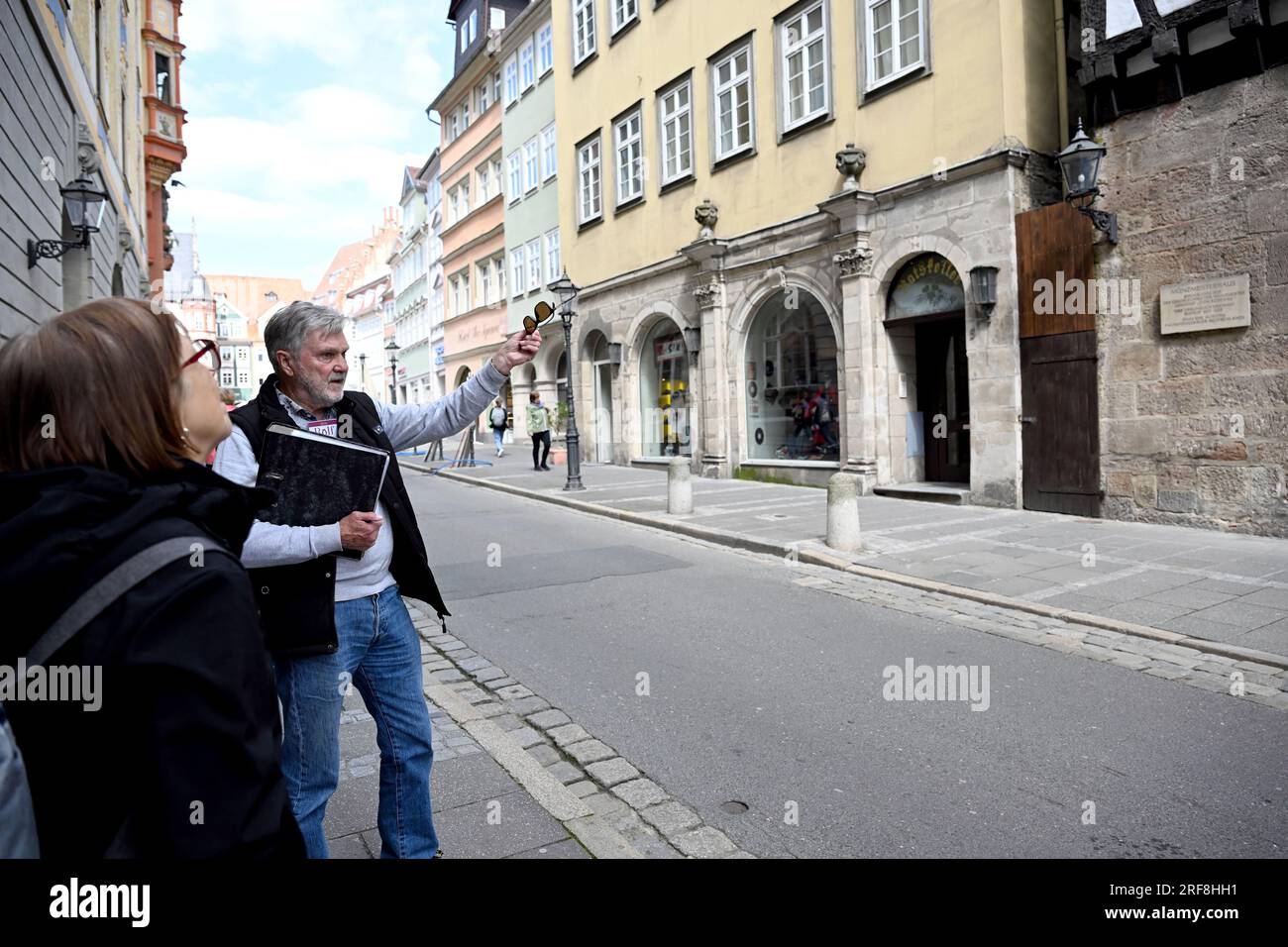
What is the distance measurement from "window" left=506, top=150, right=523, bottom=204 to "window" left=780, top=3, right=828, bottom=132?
16.1 meters

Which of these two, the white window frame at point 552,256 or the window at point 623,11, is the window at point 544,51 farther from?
the window at point 623,11

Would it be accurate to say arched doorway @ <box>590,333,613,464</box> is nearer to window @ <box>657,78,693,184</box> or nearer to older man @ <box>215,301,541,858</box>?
window @ <box>657,78,693,184</box>

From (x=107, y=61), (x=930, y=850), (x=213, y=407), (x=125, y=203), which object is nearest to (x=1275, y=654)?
(x=930, y=850)

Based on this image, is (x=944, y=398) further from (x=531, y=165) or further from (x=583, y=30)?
(x=531, y=165)

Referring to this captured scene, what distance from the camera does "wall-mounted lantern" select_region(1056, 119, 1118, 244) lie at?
1066 centimetres

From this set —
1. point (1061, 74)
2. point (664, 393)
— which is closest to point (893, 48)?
point (1061, 74)

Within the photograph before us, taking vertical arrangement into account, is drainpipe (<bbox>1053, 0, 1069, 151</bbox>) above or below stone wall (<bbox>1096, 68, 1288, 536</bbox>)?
above

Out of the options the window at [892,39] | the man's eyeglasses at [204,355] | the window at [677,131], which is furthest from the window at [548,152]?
the man's eyeglasses at [204,355]

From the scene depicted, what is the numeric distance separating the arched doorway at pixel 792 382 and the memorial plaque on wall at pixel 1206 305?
227 inches

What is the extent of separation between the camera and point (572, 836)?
3.46 m

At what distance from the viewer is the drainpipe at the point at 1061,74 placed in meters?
12.5

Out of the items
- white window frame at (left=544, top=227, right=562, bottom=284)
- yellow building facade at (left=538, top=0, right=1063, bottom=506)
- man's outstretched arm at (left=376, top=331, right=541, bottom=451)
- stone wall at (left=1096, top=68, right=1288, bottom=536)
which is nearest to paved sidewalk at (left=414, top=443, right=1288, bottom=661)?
stone wall at (left=1096, top=68, right=1288, bottom=536)
